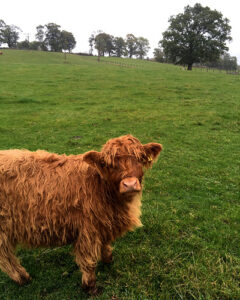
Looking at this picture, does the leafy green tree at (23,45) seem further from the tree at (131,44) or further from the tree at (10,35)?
the tree at (131,44)

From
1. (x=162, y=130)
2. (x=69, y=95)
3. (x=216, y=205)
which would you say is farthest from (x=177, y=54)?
(x=216, y=205)

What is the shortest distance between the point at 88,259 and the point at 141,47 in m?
128

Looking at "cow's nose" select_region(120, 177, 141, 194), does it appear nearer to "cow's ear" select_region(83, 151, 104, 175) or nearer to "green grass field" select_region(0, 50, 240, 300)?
"cow's ear" select_region(83, 151, 104, 175)

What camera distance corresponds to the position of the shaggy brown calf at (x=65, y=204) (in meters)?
2.77

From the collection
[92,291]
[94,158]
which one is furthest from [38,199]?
[92,291]

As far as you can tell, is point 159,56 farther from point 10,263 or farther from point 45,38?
point 10,263

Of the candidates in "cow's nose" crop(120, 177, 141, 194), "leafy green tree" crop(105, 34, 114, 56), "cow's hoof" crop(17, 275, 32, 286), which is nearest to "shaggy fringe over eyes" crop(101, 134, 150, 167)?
"cow's nose" crop(120, 177, 141, 194)

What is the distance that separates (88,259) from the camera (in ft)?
9.77

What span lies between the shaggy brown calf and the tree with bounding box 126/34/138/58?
124094 millimetres

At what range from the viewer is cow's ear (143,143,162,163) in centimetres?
269

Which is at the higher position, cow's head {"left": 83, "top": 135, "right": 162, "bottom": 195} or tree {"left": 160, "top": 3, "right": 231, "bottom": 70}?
tree {"left": 160, "top": 3, "right": 231, "bottom": 70}

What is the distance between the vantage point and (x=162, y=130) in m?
10.2

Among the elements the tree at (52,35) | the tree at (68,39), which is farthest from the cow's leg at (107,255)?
the tree at (52,35)

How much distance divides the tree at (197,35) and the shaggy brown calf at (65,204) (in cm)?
4920
